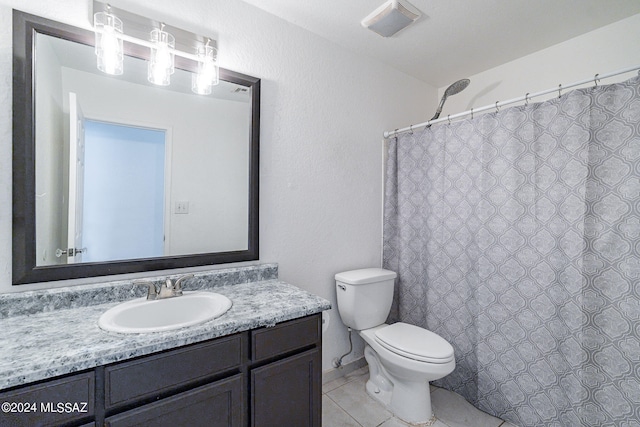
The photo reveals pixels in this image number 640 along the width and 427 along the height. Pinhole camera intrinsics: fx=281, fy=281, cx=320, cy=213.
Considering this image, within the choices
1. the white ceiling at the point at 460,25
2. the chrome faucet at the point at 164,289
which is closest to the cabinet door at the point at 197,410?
the chrome faucet at the point at 164,289

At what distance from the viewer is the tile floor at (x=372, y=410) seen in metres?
1.60

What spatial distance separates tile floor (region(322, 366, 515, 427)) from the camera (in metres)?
1.60

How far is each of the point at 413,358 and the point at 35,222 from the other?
6.02ft

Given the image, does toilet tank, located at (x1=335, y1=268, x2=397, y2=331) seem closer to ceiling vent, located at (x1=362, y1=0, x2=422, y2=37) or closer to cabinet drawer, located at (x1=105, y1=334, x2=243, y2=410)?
cabinet drawer, located at (x1=105, y1=334, x2=243, y2=410)

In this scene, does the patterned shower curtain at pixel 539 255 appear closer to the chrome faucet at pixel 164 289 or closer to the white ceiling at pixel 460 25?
the white ceiling at pixel 460 25

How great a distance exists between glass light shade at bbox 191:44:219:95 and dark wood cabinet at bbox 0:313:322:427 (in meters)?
1.21

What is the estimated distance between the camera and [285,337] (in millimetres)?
1138

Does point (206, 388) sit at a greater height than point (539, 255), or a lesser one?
lesser

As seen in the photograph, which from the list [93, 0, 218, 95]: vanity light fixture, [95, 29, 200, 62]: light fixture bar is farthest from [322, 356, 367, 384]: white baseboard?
[95, 29, 200, 62]: light fixture bar

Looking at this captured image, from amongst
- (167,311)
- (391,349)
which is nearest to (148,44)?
(167,311)

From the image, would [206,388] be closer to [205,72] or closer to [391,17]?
[205,72]

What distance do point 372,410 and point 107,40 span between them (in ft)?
7.67

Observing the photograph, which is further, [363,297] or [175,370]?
[363,297]

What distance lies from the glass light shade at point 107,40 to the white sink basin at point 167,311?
1.00 metres
